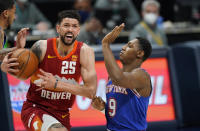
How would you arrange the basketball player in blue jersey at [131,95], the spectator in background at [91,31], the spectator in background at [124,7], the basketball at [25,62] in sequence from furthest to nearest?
1. the spectator in background at [124,7]
2. the spectator in background at [91,31]
3. the basketball player in blue jersey at [131,95]
4. the basketball at [25,62]

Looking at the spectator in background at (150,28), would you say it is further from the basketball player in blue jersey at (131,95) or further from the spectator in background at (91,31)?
the basketball player in blue jersey at (131,95)

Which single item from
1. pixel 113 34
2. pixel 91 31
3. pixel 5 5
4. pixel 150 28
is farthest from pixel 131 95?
pixel 150 28

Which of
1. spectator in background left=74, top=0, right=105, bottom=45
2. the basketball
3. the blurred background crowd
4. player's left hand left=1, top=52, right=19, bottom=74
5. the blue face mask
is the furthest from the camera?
the blue face mask

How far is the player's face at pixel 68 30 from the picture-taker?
5313mm

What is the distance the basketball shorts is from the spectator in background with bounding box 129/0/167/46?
3.71m

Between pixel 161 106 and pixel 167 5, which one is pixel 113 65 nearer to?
pixel 161 106

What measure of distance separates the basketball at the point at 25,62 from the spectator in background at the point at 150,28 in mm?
3888

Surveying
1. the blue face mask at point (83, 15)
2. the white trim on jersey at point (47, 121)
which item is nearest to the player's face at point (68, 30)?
the white trim on jersey at point (47, 121)

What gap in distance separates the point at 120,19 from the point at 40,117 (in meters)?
5.32

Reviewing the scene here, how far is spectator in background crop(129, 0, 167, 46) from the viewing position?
9034mm

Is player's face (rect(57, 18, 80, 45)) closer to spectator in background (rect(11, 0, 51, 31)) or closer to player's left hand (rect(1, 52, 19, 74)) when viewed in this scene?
player's left hand (rect(1, 52, 19, 74))

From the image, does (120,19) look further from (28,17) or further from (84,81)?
(84,81)

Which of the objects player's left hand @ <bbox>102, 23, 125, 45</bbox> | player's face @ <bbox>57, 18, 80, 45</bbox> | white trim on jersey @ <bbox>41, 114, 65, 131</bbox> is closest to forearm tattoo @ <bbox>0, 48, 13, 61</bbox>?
player's face @ <bbox>57, 18, 80, 45</bbox>

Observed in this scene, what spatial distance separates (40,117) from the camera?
5.26 m
